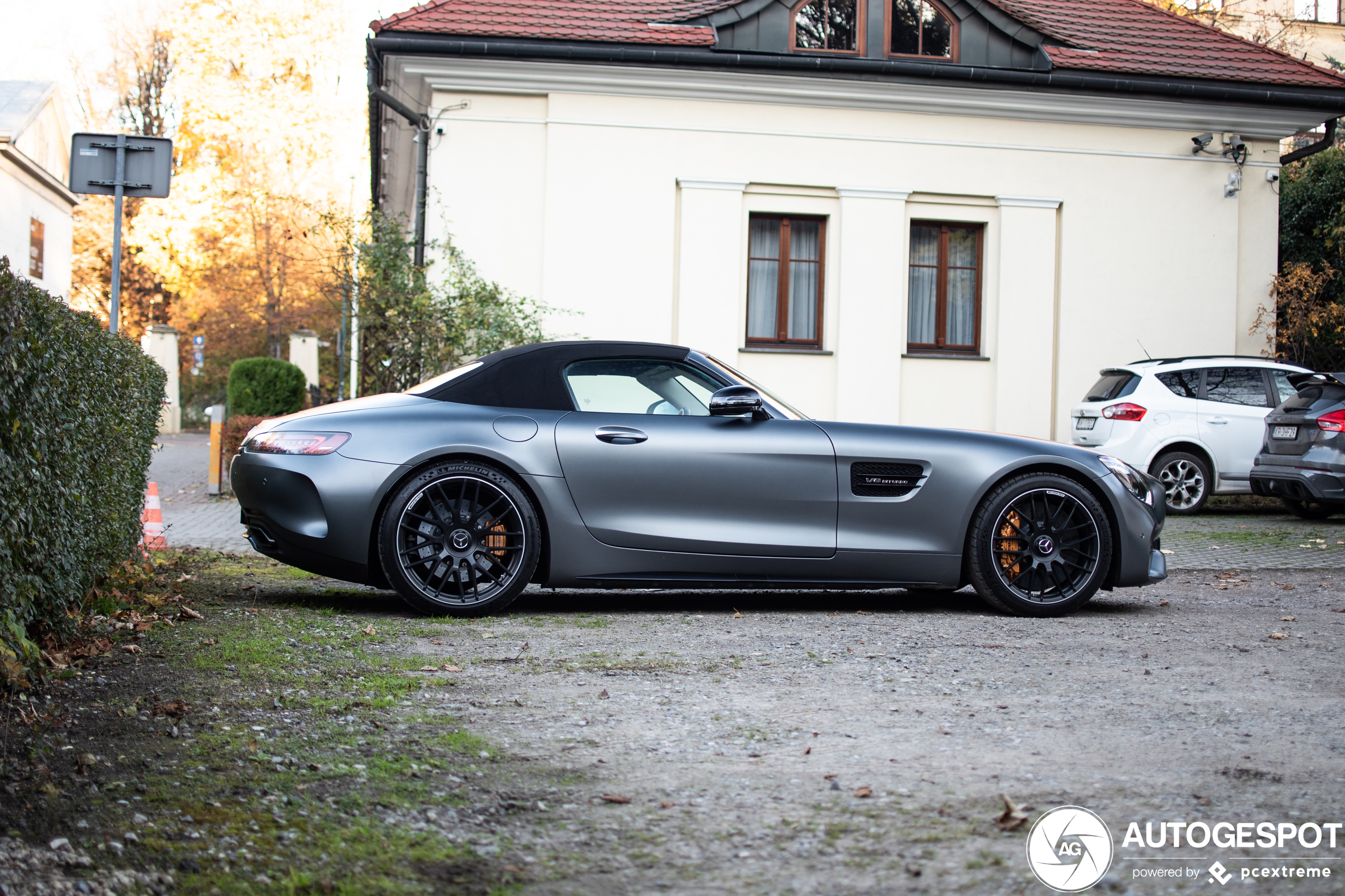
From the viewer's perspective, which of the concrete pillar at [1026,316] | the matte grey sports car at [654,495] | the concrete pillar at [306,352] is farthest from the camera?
the concrete pillar at [306,352]

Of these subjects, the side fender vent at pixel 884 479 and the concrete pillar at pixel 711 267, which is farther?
the concrete pillar at pixel 711 267

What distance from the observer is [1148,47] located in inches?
671

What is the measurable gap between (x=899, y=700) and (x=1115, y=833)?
4.68 ft

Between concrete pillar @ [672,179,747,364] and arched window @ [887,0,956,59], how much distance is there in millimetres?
3029

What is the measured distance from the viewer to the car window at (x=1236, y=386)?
13633mm

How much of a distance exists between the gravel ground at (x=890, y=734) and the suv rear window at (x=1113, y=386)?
300 inches

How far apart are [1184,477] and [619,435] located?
956 centimetres

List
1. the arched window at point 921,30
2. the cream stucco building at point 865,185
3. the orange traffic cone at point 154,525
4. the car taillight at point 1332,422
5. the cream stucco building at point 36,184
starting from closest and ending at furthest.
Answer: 1. the orange traffic cone at point 154,525
2. the car taillight at point 1332,422
3. the cream stucco building at point 865,185
4. the arched window at point 921,30
5. the cream stucco building at point 36,184

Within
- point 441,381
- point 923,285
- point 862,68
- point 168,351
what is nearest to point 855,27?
point 862,68

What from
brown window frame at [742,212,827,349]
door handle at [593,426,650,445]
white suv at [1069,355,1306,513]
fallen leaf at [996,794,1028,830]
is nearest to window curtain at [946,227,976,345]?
brown window frame at [742,212,827,349]

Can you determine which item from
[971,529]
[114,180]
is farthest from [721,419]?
[114,180]

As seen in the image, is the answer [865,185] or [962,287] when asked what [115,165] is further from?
[962,287]

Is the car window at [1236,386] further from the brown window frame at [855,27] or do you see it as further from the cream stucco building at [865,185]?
the brown window frame at [855,27]

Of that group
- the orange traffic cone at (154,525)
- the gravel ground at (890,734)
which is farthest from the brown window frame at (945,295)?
the gravel ground at (890,734)
